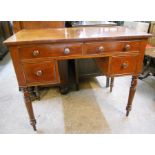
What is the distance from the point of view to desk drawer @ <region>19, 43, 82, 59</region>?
101 centimetres

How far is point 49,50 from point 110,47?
1.50 feet

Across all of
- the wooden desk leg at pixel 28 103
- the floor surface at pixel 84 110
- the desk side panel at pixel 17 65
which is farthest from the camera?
the floor surface at pixel 84 110

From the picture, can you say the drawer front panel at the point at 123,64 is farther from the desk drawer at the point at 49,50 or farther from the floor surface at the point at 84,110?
the floor surface at the point at 84,110

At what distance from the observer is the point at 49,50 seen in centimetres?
104

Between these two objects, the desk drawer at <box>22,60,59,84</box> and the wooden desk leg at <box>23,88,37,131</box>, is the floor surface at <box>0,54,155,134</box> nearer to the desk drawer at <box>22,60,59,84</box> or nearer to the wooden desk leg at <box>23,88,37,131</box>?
the wooden desk leg at <box>23,88,37,131</box>

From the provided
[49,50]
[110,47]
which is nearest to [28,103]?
[49,50]

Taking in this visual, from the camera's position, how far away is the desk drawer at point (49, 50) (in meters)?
1.01

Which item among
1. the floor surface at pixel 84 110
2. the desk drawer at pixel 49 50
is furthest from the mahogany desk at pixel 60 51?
the floor surface at pixel 84 110

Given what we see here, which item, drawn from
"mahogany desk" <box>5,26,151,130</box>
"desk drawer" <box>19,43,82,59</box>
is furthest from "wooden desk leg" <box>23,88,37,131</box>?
"desk drawer" <box>19,43,82,59</box>

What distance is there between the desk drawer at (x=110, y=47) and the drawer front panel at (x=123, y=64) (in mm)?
69

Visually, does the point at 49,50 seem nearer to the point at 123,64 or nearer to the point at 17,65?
the point at 17,65
